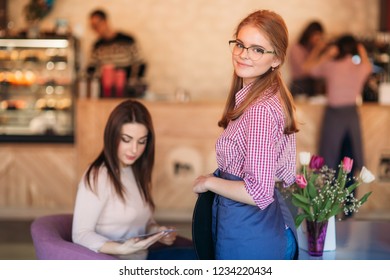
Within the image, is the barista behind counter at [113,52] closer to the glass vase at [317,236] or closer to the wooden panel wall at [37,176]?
the wooden panel wall at [37,176]

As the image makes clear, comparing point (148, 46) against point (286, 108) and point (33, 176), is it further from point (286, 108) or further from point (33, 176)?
point (286, 108)

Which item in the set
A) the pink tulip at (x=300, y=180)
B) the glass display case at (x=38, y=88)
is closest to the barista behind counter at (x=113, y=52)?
the glass display case at (x=38, y=88)

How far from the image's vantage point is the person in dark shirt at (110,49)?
7336 millimetres

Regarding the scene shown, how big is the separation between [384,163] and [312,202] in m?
4.11

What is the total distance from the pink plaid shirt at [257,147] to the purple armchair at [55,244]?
0.59 metres

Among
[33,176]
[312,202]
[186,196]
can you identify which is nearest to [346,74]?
[186,196]

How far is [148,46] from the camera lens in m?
8.21

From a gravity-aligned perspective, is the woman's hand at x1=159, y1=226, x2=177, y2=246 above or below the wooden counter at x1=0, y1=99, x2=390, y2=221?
above

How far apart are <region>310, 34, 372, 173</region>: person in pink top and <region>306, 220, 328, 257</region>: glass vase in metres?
3.76

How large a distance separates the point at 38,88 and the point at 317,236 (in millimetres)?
4462

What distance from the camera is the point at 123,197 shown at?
9.63ft

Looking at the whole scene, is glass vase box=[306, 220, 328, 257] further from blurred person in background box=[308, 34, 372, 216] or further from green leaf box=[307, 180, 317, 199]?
blurred person in background box=[308, 34, 372, 216]

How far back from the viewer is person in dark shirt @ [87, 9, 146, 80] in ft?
24.1

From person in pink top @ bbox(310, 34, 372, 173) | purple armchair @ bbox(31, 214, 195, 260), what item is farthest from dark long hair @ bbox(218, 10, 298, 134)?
person in pink top @ bbox(310, 34, 372, 173)
